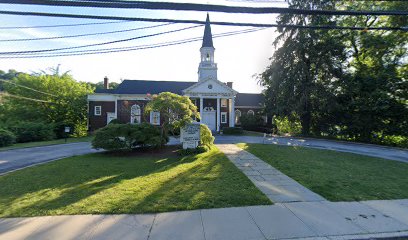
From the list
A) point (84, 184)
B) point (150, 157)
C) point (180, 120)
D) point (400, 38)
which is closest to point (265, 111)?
point (400, 38)

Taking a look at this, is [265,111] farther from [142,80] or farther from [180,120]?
[142,80]

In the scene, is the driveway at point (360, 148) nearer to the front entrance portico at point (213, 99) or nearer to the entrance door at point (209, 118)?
the front entrance portico at point (213, 99)

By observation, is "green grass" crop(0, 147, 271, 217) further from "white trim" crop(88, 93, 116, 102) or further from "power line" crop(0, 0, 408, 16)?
"white trim" crop(88, 93, 116, 102)

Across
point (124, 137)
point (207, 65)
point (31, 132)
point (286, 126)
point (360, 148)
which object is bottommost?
point (360, 148)

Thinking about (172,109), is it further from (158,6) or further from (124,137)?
(158,6)

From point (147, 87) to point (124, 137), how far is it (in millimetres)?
21000

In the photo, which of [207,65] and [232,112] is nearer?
[232,112]

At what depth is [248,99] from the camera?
3644 cm

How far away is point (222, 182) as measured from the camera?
6.20 meters

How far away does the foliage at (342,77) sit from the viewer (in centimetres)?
1586

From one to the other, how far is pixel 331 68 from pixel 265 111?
7.25 meters

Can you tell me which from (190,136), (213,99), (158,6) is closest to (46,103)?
(213,99)

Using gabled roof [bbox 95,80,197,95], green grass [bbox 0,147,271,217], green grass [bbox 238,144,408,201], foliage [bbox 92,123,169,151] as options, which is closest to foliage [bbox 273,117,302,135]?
gabled roof [bbox 95,80,197,95]

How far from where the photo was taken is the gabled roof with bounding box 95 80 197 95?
29.7 m
